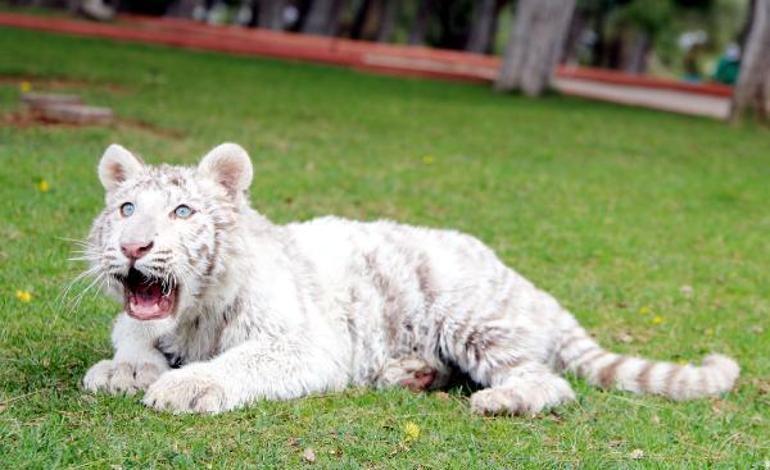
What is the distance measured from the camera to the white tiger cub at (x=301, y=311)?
5.41 m

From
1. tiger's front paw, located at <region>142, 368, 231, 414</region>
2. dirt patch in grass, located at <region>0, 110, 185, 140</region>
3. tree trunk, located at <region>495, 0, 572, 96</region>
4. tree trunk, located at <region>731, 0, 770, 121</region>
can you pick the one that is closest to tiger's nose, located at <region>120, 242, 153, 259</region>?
tiger's front paw, located at <region>142, 368, 231, 414</region>

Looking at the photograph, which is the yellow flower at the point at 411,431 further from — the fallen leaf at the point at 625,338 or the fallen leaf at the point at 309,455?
the fallen leaf at the point at 625,338

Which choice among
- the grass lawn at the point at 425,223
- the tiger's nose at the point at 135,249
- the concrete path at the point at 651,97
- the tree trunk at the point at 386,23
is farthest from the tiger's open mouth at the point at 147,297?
the tree trunk at the point at 386,23

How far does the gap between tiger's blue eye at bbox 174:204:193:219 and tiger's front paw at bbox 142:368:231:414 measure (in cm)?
74

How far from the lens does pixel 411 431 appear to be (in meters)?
5.45

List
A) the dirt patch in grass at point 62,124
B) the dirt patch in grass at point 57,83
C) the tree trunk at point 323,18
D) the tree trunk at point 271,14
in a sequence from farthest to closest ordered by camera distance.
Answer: the tree trunk at point 323,18
the tree trunk at point 271,14
the dirt patch in grass at point 57,83
the dirt patch in grass at point 62,124

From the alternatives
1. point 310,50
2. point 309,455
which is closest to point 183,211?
point 309,455

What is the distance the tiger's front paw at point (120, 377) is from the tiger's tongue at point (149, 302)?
0.42 m

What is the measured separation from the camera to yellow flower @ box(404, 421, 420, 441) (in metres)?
5.41

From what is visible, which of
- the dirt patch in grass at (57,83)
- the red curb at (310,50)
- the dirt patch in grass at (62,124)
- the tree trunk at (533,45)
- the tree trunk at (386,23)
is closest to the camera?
the dirt patch in grass at (62,124)

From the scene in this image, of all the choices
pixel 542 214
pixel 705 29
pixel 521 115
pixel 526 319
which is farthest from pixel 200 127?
pixel 705 29

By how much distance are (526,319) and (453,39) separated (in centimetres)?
4899

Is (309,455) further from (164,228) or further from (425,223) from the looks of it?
(425,223)

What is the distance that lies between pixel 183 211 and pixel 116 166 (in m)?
0.52
